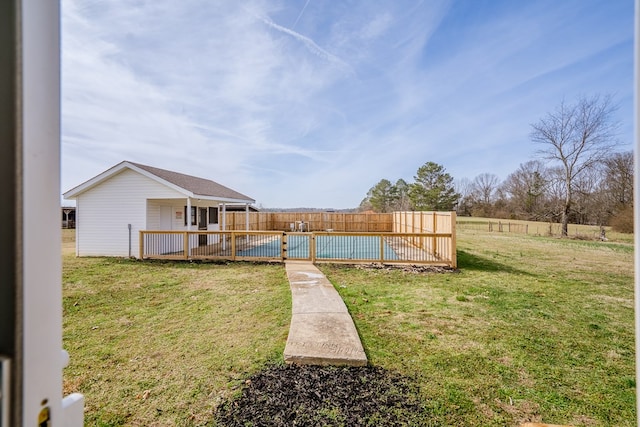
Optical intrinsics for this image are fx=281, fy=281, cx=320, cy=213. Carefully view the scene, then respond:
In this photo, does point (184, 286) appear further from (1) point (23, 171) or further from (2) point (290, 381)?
(1) point (23, 171)

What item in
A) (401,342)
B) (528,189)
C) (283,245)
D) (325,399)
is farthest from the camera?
(528,189)

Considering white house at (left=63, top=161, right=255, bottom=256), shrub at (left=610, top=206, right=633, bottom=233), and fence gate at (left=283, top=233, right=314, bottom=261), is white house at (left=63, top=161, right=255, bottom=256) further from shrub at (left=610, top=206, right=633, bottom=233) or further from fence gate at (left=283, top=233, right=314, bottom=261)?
shrub at (left=610, top=206, right=633, bottom=233)

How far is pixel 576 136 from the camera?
20562 millimetres

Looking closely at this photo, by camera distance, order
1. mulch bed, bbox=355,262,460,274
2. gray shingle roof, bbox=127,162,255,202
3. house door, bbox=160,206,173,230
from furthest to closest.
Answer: house door, bbox=160,206,173,230 → gray shingle roof, bbox=127,162,255,202 → mulch bed, bbox=355,262,460,274

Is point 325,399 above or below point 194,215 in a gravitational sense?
below

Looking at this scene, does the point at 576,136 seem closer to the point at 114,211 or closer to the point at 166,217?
the point at 166,217

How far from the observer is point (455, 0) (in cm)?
589

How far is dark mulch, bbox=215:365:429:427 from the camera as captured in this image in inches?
93.1

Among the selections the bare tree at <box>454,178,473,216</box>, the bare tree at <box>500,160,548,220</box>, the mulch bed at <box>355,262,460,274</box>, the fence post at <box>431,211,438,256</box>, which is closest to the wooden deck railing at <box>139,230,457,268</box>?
the fence post at <box>431,211,438,256</box>

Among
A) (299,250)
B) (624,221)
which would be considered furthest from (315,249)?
(624,221)

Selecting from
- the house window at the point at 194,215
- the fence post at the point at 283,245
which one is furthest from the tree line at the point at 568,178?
the house window at the point at 194,215

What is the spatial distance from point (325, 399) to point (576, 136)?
26948mm

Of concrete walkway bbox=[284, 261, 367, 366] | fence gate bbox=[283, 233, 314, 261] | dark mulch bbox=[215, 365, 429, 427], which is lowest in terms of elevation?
dark mulch bbox=[215, 365, 429, 427]

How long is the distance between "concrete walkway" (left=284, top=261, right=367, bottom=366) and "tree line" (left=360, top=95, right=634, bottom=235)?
2240cm
